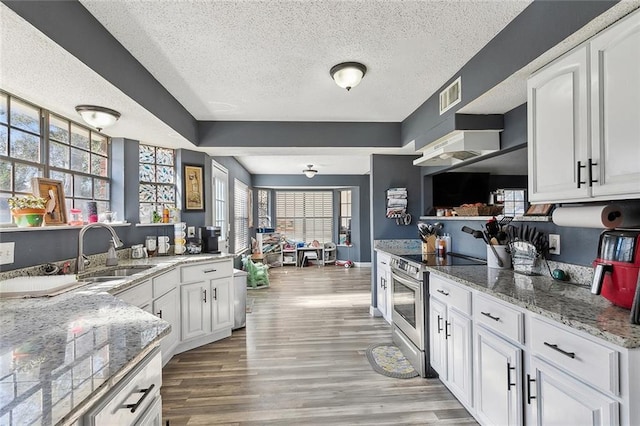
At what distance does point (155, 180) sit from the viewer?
3674mm

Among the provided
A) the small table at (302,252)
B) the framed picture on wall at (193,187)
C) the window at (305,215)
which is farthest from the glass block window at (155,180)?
the window at (305,215)

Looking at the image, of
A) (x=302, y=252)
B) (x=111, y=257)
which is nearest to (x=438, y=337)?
(x=111, y=257)

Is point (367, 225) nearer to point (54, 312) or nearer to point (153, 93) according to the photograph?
point (153, 93)

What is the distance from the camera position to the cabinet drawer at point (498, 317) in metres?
1.53

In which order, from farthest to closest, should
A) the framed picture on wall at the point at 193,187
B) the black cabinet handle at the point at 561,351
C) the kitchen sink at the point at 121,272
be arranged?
the framed picture on wall at the point at 193,187, the kitchen sink at the point at 121,272, the black cabinet handle at the point at 561,351

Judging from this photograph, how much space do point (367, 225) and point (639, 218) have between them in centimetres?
642

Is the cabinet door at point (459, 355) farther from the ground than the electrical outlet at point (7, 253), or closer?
closer

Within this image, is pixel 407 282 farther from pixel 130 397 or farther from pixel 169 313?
pixel 130 397

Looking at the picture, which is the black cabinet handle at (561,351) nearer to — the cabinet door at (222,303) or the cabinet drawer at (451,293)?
the cabinet drawer at (451,293)

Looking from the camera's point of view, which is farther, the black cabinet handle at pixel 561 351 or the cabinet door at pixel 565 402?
the black cabinet handle at pixel 561 351

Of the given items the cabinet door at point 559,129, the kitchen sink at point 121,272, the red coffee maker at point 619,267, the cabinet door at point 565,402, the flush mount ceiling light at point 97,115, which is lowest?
the cabinet door at point 565,402

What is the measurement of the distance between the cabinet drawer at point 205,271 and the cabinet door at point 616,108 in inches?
123

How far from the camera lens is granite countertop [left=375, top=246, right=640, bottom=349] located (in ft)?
3.65

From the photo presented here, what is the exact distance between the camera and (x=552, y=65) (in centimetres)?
165
